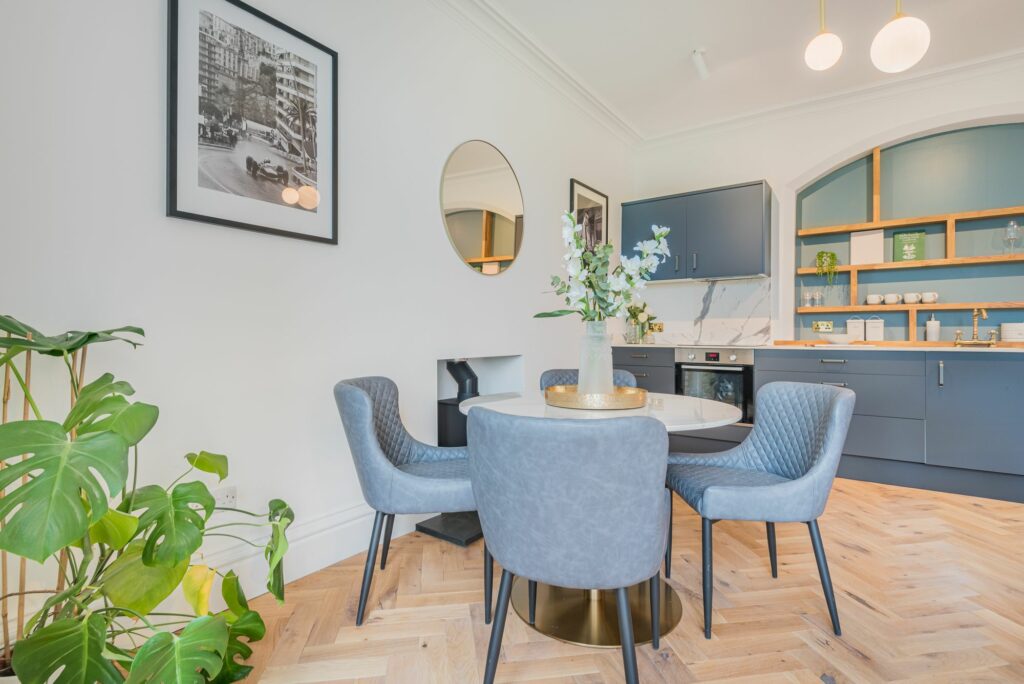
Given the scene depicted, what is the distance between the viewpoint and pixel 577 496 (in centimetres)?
116

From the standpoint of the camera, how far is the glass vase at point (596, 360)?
1.89 m

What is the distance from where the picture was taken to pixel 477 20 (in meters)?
2.90

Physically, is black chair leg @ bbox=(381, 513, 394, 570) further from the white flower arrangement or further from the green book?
the green book

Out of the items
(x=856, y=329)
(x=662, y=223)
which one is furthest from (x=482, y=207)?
(x=856, y=329)

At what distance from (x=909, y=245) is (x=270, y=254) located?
14.0 feet

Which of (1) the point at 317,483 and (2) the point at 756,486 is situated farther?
(1) the point at 317,483

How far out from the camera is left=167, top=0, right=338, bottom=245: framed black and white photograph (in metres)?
1.71

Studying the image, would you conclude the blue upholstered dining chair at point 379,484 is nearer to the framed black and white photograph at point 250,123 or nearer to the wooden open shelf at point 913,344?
the framed black and white photograph at point 250,123

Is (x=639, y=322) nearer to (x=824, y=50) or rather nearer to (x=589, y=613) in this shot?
(x=824, y=50)

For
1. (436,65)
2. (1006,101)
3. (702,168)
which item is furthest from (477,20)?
(1006,101)

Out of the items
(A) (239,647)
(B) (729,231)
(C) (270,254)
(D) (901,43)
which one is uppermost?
(D) (901,43)

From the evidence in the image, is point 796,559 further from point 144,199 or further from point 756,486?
point 144,199

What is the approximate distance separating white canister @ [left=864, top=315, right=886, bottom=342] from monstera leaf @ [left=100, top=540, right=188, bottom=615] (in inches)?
173

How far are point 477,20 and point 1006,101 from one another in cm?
356
